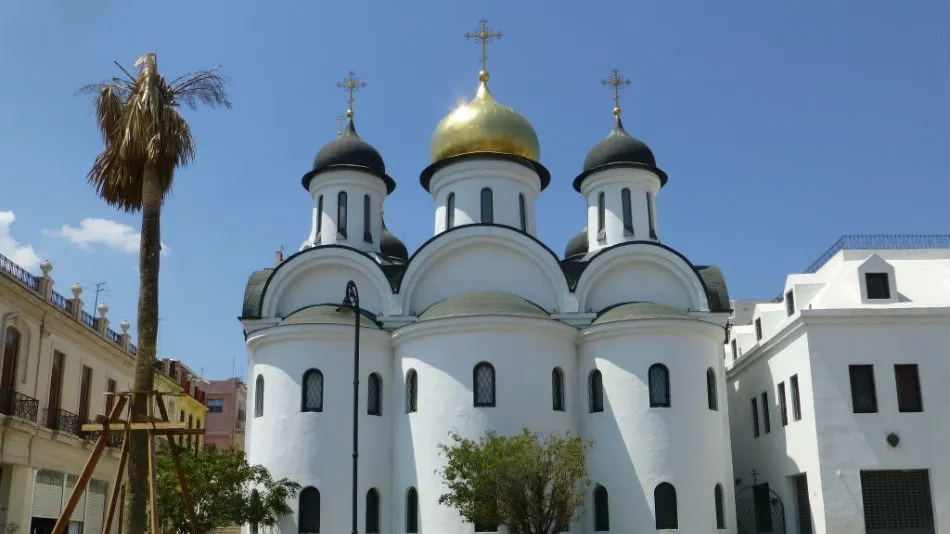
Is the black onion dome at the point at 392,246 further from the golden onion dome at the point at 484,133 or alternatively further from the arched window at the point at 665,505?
the arched window at the point at 665,505

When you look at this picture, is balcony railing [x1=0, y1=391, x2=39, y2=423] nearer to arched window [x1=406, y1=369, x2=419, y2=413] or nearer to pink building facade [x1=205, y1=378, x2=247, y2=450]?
arched window [x1=406, y1=369, x2=419, y2=413]

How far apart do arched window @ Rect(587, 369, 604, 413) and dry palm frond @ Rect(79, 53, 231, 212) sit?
12254mm

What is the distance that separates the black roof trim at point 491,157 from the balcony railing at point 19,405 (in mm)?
13297

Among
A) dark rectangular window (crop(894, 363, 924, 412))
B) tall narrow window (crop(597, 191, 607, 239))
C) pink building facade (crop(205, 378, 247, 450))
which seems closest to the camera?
dark rectangular window (crop(894, 363, 924, 412))

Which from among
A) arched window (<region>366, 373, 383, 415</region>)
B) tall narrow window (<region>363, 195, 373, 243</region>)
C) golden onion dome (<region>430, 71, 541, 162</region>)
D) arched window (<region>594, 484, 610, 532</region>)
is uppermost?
golden onion dome (<region>430, 71, 541, 162</region>)

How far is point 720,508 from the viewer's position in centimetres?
2242

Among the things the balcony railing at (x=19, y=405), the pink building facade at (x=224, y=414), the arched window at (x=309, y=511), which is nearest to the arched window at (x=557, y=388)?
the arched window at (x=309, y=511)

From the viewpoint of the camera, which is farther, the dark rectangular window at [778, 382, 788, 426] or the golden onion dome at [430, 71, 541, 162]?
the golden onion dome at [430, 71, 541, 162]

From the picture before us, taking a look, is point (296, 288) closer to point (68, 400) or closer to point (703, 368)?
point (68, 400)

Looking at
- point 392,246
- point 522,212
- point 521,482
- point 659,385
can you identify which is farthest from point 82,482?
point 392,246

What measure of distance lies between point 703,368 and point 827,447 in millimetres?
3499

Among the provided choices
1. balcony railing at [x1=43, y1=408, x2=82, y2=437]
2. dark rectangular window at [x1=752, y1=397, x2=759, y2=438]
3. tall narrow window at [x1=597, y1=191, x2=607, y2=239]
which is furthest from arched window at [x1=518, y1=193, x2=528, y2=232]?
balcony railing at [x1=43, y1=408, x2=82, y2=437]

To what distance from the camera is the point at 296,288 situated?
26281 mm

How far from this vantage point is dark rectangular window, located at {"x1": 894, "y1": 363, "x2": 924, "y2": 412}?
Result: 21406 mm
